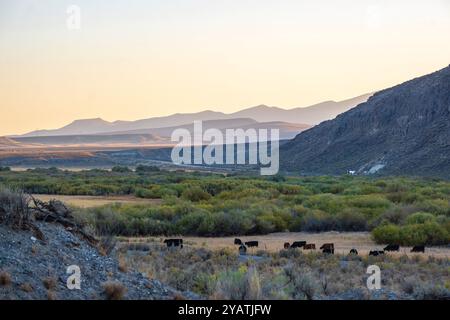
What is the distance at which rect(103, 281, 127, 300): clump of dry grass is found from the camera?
448 inches

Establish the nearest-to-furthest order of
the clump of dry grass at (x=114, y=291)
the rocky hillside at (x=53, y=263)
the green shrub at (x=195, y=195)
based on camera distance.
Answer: the rocky hillside at (x=53, y=263) < the clump of dry grass at (x=114, y=291) < the green shrub at (x=195, y=195)

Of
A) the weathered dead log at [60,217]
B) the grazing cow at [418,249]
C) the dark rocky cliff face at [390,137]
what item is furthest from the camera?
the dark rocky cliff face at [390,137]

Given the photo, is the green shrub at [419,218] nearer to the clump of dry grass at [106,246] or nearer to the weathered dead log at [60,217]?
the clump of dry grass at [106,246]

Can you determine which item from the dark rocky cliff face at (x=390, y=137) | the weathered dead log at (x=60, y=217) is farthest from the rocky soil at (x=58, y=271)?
the dark rocky cliff face at (x=390, y=137)

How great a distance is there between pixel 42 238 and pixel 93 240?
150cm

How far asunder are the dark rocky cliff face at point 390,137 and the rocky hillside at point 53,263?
6476cm

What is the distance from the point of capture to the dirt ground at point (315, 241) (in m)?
24.2

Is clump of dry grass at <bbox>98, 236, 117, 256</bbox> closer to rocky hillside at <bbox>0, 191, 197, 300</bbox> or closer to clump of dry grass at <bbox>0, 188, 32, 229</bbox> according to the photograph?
rocky hillside at <bbox>0, 191, 197, 300</bbox>

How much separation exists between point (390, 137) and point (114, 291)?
8649 cm

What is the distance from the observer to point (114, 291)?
11438 mm
